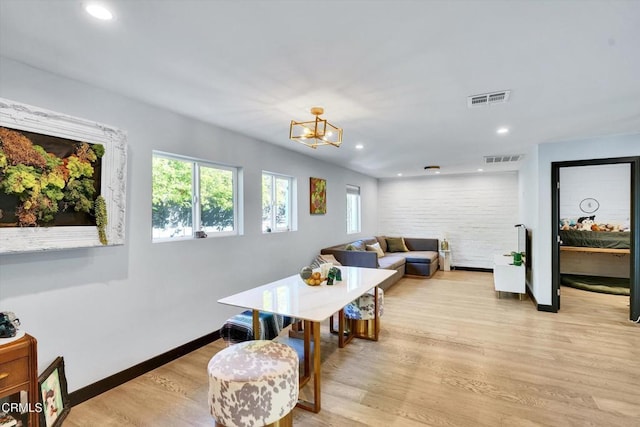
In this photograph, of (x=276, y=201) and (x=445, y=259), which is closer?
(x=276, y=201)

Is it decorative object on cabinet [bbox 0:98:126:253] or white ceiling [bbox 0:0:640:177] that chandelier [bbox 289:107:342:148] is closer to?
white ceiling [bbox 0:0:640:177]

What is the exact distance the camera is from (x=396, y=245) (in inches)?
306

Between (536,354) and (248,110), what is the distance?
144 inches

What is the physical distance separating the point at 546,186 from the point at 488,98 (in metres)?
2.45

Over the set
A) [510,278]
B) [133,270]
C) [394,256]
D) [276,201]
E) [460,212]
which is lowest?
[510,278]

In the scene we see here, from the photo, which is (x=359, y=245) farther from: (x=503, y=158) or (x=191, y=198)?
(x=191, y=198)

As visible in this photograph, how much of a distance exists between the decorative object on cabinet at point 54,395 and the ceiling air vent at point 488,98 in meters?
3.69

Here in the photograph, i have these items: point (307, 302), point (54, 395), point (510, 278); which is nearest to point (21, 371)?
point (54, 395)

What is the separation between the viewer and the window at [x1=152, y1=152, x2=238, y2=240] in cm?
301

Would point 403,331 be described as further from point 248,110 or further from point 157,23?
point 157,23

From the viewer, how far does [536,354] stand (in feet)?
9.90

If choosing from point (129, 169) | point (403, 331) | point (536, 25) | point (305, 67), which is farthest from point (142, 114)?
point (403, 331)

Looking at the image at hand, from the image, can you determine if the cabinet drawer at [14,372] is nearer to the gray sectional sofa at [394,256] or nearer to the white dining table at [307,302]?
the white dining table at [307,302]

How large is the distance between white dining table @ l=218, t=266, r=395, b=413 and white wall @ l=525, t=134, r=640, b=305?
276cm
